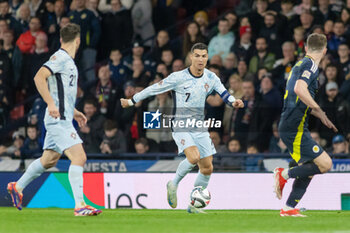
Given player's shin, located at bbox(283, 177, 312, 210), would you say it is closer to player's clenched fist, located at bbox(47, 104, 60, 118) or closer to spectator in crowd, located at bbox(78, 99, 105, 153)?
player's clenched fist, located at bbox(47, 104, 60, 118)

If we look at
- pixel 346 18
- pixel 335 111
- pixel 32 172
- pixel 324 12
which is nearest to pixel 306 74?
pixel 32 172

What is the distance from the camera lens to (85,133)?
16.2 meters

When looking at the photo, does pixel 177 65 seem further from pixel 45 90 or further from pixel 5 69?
pixel 45 90

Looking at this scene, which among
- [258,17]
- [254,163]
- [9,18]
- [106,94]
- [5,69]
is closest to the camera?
[254,163]

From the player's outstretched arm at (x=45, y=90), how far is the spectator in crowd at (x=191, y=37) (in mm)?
7002

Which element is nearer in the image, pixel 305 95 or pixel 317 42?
pixel 305 95

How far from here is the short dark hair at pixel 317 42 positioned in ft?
35.5

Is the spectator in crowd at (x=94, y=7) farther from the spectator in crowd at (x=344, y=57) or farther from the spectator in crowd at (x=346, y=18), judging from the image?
the spectator in crowd at (x=344, y=57)

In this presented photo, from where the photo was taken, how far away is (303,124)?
10953 millimetres

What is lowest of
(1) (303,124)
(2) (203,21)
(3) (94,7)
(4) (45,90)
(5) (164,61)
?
(1) (303,124)

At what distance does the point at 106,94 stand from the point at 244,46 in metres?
2.73

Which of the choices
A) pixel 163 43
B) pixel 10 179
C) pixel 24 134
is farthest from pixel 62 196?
pixel 163 43

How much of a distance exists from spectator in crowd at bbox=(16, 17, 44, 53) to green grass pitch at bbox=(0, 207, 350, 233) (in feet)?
26.3

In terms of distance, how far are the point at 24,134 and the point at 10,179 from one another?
2.61 meters
